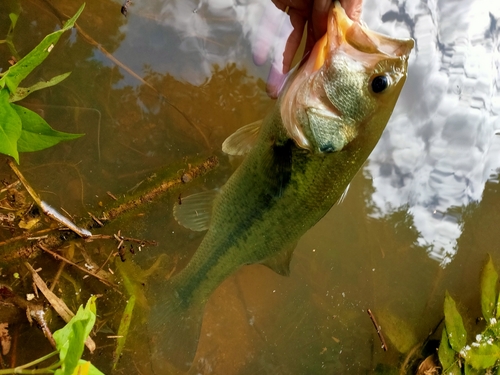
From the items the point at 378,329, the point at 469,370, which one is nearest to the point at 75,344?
the point at 378,329

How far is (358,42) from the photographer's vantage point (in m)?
1.94

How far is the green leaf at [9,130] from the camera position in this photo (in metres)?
1.81

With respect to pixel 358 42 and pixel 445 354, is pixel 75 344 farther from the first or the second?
pixel 445 354

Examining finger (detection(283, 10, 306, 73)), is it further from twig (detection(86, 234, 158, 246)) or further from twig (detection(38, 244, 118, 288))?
twig (detection(38, 244, 118, 288))

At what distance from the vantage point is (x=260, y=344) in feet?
10.8

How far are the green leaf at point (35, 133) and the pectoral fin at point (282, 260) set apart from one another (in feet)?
4.31

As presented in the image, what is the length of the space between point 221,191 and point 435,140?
1.93 m

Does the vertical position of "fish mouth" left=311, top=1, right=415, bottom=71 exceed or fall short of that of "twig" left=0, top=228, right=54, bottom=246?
it exceeds it

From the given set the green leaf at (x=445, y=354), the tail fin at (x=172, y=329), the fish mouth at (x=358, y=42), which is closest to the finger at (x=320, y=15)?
the fish mouth at (x=358, y=42)

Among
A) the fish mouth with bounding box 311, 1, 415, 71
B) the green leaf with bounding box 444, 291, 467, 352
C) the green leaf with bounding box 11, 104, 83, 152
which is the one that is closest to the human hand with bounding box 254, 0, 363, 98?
the fish mouth with bounding box 311, 1, 415, 71

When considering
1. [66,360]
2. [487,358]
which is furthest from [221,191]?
[487,358]

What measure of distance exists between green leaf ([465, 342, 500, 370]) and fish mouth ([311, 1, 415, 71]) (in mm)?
2553

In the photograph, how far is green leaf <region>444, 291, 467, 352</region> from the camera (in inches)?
127

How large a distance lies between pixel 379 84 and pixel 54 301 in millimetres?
2360
